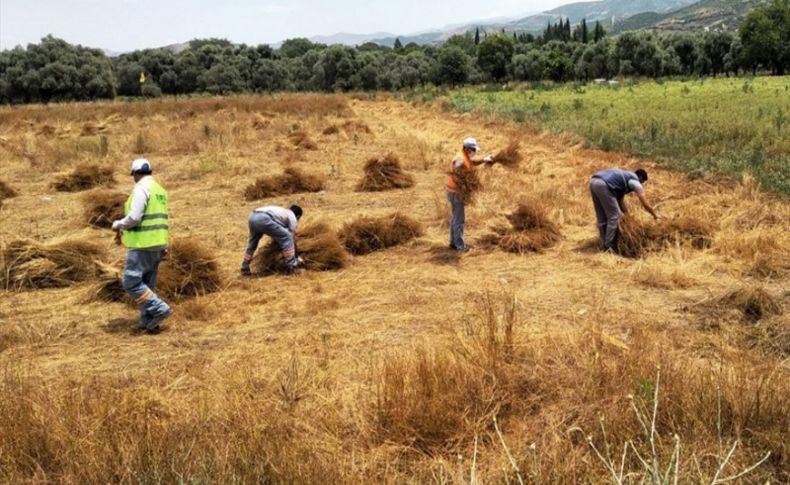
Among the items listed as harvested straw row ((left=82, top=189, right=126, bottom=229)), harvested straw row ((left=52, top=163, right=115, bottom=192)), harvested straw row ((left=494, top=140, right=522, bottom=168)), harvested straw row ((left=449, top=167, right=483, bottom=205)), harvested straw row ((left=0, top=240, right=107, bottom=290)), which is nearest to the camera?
harvested straw row ((left=0, top=240, right=107, bottom=290))

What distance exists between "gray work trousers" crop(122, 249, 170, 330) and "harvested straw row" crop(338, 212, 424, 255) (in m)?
3.16

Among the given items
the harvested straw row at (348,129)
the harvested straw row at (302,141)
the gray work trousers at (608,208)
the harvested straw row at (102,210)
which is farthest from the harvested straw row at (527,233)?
the harvested straw row at (348,129)

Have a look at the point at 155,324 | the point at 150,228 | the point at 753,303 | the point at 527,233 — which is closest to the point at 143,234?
the point at 150,228

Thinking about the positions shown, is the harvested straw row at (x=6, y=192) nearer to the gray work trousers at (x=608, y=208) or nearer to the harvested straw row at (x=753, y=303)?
the gray work trousers at (x=608, y=208)

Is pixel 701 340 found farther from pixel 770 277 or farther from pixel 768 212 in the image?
pixel 768 212

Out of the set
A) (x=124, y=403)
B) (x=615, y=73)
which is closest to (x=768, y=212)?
(x=124, y=403)

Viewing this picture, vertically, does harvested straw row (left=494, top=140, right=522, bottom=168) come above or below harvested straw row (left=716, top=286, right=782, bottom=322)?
above

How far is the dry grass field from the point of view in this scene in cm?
312

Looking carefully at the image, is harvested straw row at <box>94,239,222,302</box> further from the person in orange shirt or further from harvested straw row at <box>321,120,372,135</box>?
harvested straw row at <box>321,120,372,135</box>

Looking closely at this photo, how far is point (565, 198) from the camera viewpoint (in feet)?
34.8

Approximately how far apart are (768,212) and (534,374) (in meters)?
6.31

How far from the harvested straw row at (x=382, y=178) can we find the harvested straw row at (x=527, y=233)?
13.9ft

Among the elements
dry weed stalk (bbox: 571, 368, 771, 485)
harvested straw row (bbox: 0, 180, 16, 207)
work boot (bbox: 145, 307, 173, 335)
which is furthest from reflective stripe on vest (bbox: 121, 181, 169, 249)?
harvested straw row (bbox: 0, 180, 16, 207)

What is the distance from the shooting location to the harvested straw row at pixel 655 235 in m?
7.75
